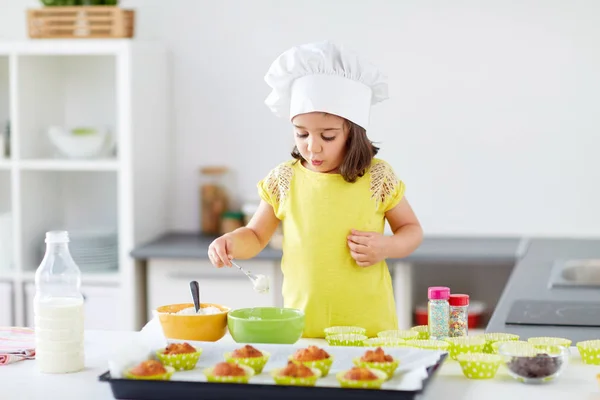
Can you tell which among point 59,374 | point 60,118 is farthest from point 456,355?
point 60,118

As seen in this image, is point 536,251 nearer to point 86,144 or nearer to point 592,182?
point 592,182

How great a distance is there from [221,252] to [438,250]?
1.51 m

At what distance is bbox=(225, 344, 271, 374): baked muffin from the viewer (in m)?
1.50

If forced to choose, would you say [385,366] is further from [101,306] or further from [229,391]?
[101,306]

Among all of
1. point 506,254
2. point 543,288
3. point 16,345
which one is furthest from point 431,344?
point 506,254

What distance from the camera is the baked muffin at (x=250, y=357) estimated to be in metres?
1.50

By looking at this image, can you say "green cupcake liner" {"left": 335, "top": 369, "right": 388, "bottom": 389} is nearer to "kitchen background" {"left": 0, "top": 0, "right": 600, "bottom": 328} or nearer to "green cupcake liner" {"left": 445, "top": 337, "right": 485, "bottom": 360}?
"green cupcake liner" {"left": 445, "top": 337, "right": 485, "bottom": 360}

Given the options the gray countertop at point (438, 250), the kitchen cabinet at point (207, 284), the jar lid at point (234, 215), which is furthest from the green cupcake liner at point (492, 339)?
the jar lid at point (234, 215)

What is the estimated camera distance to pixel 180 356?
1.52 metres

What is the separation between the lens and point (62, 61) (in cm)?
389

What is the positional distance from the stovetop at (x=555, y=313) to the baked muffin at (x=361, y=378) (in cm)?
71

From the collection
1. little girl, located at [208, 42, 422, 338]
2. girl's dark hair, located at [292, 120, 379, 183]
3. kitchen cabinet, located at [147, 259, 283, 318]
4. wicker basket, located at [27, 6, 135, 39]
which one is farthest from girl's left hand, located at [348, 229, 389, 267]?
wicker basket, located at [27, 6, 135, 39]

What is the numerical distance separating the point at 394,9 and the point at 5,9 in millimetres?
1584

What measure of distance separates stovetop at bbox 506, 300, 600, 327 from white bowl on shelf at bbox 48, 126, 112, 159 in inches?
76.7
